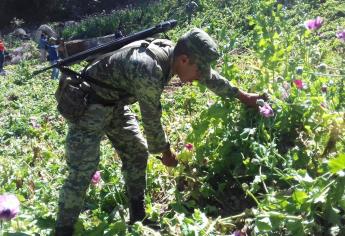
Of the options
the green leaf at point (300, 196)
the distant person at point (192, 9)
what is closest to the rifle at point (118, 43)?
the green leaf at point (300, 196)

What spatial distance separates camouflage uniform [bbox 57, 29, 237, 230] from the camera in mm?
2893

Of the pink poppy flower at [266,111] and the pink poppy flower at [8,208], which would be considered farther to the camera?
the pink poppy flower at [266,111]

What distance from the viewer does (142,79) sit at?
2854 mm

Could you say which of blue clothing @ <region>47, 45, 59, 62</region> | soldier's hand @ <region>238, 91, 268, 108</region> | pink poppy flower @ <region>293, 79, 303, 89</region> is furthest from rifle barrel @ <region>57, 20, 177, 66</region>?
blue clothing @ <region>47, 45, 59, 62</region>

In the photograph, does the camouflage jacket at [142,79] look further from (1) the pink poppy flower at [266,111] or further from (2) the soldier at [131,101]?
(1) the pink poppy flower at [266,111]

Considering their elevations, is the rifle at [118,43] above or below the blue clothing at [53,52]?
above

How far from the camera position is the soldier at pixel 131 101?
289cm

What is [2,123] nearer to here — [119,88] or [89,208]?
[89,208]

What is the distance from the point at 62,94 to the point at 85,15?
22937 mm

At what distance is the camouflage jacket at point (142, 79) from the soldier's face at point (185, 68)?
75 mm

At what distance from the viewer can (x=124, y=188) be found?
3801mm

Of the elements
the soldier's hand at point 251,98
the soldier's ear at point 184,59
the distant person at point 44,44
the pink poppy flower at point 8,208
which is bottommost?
the distant person at point 44,44

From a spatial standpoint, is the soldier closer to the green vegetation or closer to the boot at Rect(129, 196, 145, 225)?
the boot at Rect(129, 196, 145, 225)

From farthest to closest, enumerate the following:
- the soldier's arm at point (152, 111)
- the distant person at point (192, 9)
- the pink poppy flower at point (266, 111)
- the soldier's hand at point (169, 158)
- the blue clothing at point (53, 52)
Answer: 1. the distant person at point (192, 9)
2. the blue clothing at point (53, 52)
3. the soldier's hand at point (169, 158)
4. the pink poppy flower at point (266, 111)
5. the soldier's arm at point (152, 111)
